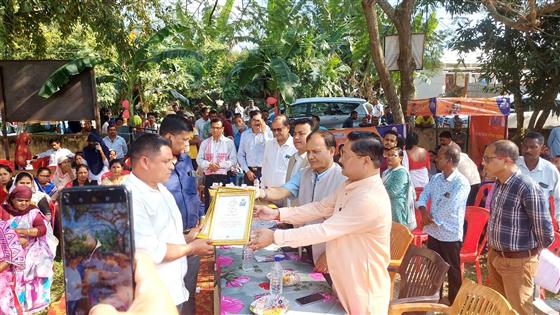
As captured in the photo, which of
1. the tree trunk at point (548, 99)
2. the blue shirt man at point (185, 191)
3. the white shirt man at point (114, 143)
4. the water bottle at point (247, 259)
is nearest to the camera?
the water bottle at point (247, 259)

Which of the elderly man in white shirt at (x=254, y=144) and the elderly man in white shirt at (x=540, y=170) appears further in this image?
the elderly man in white shirt at (x=254, y=144)

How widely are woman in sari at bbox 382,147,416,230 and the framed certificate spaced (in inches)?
72.6

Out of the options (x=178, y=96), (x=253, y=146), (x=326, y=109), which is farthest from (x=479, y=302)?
(x=178, y=96)

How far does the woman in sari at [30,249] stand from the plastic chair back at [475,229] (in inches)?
173

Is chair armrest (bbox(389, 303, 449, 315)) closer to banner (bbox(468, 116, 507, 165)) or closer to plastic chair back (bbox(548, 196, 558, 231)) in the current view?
plastic chair back (bbox(548, 196, 558, 231))

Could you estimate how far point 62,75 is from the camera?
27.9ft

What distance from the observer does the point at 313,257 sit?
333cm

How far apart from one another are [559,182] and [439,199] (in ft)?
4.92

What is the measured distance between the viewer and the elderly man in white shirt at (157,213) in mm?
2426

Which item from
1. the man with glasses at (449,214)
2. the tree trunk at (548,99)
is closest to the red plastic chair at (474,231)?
the man with glasses at (449,214)

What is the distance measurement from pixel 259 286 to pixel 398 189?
1929 millimetres

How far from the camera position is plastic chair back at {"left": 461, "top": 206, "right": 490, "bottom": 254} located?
493 cm

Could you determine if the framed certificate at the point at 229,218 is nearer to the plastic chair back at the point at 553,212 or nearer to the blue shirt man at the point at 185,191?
the blue shirt man at the point at 185,191

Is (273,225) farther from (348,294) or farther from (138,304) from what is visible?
(138,304)
